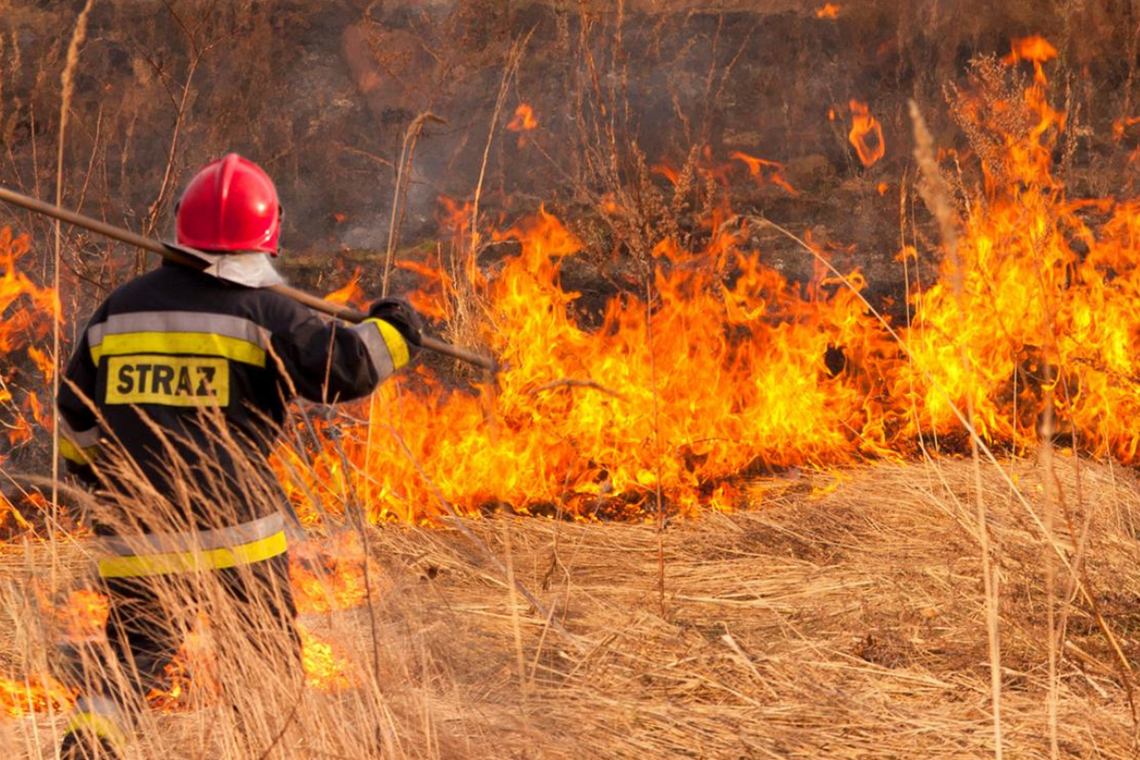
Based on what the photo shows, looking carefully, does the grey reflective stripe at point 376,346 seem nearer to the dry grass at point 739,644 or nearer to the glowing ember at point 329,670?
the dry grass at point 739,644

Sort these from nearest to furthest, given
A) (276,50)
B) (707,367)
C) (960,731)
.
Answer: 1. (960,731)
2. (707,367)
3. (276,50)

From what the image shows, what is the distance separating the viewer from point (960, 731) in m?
3.08

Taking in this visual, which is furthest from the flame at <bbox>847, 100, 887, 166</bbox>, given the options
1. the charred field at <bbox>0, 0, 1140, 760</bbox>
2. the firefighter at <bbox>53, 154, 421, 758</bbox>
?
the firefighter at <bbox>53, 154, 421, 758</bbox>

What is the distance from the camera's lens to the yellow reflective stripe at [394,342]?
2980mm

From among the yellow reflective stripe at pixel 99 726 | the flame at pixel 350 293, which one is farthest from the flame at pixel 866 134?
the yellow reflective stripe at pixel 99 726

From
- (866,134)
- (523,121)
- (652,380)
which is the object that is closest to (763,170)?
(866,134)

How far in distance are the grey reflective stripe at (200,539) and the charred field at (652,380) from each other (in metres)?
0.10

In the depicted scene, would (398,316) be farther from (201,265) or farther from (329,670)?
(329,670)

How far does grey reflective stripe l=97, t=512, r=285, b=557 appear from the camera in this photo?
2.68m

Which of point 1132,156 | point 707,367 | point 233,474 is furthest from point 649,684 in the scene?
point 1132,156

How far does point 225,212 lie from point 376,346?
0.50 meters

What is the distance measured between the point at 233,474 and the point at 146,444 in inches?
8.2

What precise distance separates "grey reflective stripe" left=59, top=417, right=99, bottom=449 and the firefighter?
113 mm

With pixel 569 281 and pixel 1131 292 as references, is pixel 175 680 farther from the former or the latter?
pixel 1131 292
